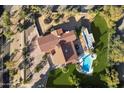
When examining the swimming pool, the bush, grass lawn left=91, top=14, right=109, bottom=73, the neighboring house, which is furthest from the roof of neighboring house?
grass lawn left=91, top=14, right=109, bottom=73

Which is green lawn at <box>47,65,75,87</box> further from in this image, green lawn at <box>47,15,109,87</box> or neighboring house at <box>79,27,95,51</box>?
neighboring house at <box>79,27,95,51</box>

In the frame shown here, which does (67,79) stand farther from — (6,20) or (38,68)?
(6,20)

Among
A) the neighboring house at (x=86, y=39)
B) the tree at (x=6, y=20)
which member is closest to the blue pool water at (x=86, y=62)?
the neighboring house at (x=86, y=39)

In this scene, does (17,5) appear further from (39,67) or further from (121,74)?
(121,74)

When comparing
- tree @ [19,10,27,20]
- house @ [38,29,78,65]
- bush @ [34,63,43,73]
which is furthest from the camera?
tree @ [19,10,27,20]

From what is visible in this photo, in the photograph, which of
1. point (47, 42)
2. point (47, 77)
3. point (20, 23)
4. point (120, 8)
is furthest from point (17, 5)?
point (120, 8)

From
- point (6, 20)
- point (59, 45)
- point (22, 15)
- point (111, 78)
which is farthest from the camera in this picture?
point (22, 15)

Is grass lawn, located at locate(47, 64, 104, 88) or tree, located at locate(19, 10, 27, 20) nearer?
grass lawn, located at locate(47, 64, 104, 88)

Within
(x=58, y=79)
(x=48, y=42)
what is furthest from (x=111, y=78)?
(x=48, y=42)
